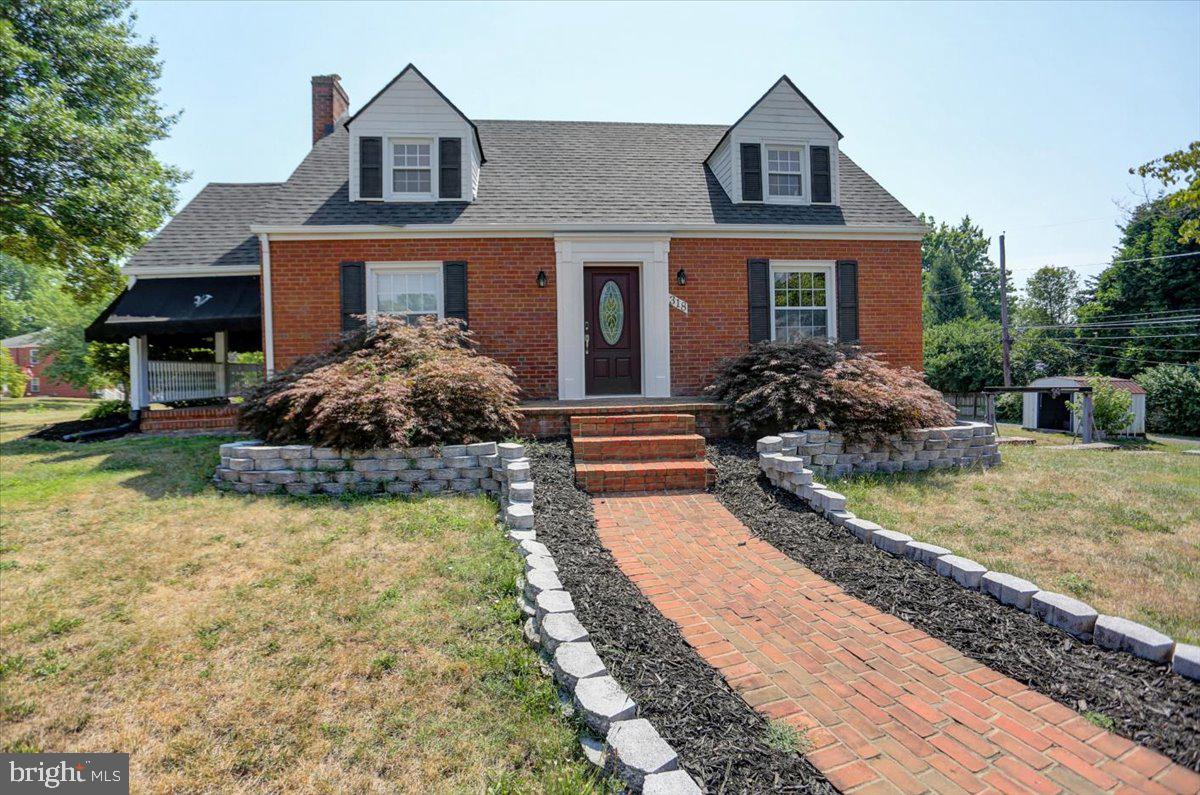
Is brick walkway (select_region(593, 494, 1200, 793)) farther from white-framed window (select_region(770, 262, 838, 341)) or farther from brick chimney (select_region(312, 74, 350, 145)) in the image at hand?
brick chimney (select_region(312, 74, 350, 145))

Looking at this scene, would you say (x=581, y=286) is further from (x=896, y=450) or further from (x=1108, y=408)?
(x=1108, y=408)

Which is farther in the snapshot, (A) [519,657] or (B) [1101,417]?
(B) [1101,417]

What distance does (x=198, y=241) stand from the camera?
11.2 meters

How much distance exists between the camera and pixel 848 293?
10.1 metres

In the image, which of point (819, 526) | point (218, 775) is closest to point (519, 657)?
point (218, 775)

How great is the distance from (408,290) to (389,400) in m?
3.92

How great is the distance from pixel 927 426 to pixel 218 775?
26.6 ft

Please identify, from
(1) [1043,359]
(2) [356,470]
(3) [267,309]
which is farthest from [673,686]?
(1) [1043,359]

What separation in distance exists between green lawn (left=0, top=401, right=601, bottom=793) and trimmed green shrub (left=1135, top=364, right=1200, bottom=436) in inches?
1045

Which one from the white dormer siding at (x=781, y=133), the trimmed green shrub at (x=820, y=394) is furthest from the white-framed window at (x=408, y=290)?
the white dormer siding at (x=781, y=133)

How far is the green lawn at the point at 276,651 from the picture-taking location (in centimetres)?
252

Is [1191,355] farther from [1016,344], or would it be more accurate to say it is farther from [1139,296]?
[1016,344]

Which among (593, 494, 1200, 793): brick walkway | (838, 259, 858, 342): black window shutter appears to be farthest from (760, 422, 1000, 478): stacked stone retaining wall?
(838, 259, 858, 342): black window shutter

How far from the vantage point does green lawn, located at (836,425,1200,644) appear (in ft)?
12.4
